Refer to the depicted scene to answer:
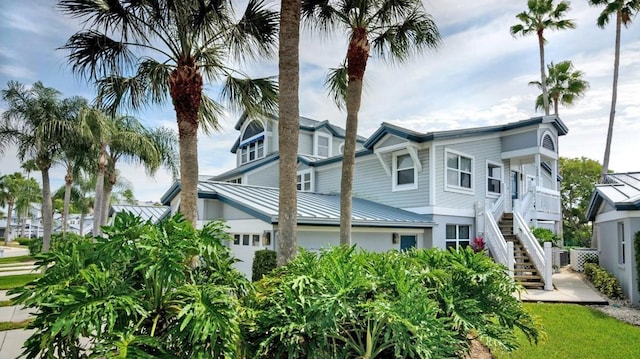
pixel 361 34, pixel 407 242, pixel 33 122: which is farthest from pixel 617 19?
pixel 33 122

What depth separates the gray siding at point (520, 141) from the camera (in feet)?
54.2

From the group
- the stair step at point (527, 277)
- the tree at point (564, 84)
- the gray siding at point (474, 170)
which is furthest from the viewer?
the tree at point (564, 84)

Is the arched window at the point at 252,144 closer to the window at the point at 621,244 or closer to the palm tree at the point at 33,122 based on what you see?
the palm tree at the point at 33,122

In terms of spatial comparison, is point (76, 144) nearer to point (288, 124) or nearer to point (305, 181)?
point (305, 181)

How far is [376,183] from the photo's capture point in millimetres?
17484

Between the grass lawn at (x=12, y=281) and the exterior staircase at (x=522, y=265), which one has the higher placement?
the exterior staircase at (x=522, y=265)

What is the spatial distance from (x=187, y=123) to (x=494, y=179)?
1473 cm

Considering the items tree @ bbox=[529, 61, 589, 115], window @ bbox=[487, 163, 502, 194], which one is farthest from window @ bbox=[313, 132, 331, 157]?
tree @ bbox=[529, 61, 589, 115]

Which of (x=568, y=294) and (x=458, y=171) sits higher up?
(x=458, y=171)

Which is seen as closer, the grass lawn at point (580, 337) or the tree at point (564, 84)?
the grass lawn at point (580, 337)

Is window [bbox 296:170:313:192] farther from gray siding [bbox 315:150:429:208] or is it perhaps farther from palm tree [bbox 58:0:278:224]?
palm tree [bbox 58:0:278:224]

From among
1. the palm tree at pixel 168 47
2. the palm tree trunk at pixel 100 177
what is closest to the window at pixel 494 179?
the palm tree at pixel 168 47

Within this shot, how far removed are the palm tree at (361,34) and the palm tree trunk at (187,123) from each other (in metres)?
3.54

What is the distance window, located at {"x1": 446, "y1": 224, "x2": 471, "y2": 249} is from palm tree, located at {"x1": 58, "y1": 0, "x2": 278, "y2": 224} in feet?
35.5
